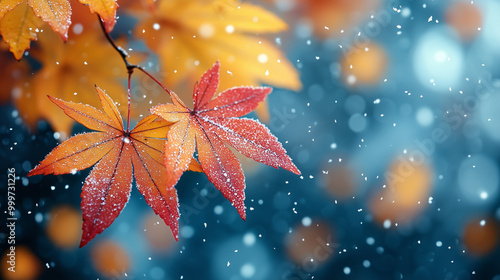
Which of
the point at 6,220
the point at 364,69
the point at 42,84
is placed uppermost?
the point at 364,69

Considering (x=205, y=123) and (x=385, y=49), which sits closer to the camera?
(x=205, y=123)

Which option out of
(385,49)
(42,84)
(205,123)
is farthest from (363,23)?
(42,84)

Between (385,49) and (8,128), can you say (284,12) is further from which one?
(8,128)

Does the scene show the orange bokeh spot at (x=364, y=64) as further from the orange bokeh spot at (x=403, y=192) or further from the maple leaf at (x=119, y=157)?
the maple leaf at (x=119, y=157)

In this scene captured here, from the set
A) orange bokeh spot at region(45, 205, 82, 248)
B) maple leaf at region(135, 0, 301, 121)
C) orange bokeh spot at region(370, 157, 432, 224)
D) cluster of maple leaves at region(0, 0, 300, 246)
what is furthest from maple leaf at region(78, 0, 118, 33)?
orange bokeh spot at region(370, 157, 432, 224)

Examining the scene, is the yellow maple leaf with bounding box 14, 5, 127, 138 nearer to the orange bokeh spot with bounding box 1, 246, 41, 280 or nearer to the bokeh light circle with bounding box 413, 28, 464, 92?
the orange bokeh spot with bounding box 1, 246, 41, 280

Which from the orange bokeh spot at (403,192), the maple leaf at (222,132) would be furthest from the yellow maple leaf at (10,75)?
the orange bokeh spot at (403,192)
